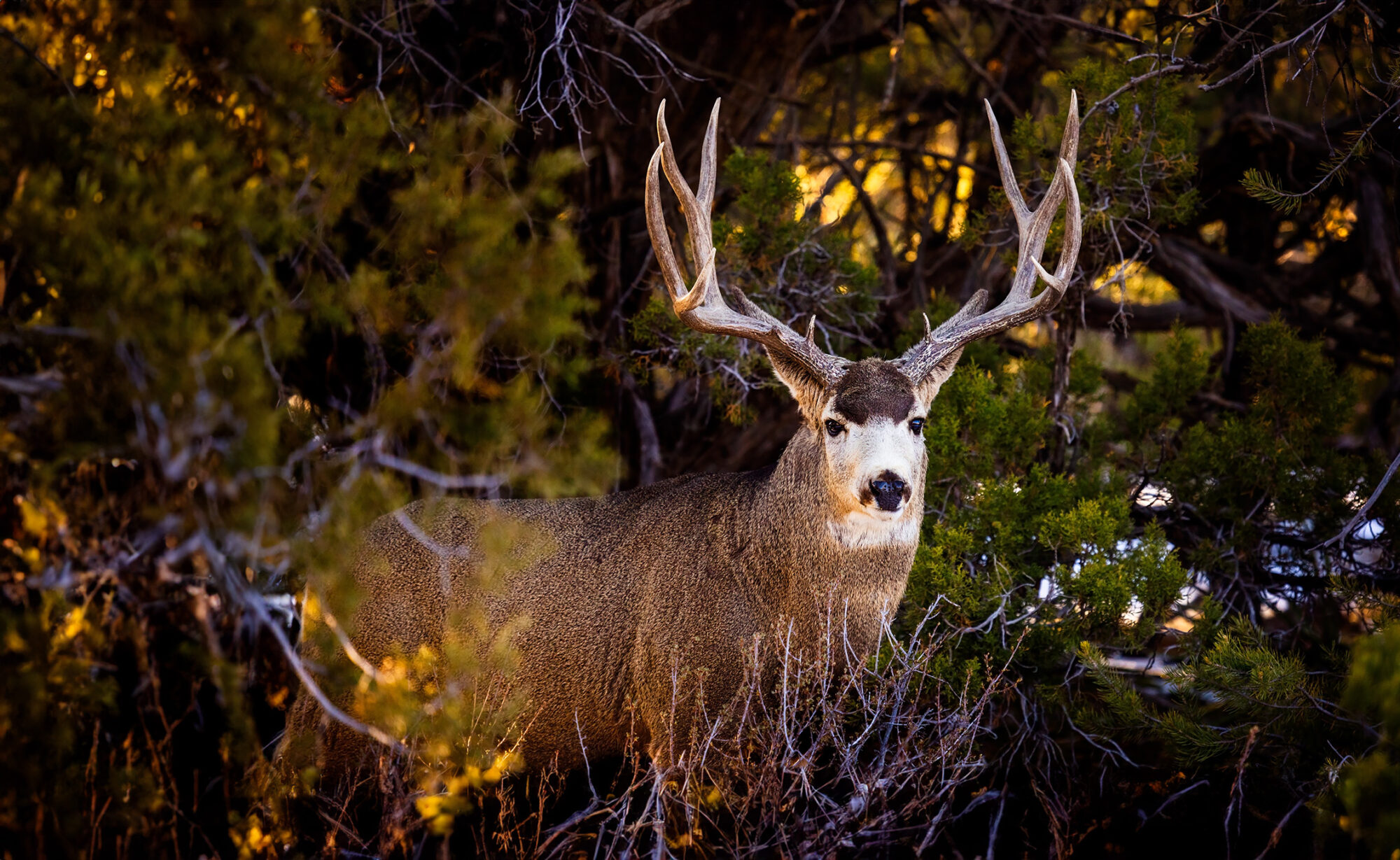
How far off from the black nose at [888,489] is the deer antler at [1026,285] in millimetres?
699

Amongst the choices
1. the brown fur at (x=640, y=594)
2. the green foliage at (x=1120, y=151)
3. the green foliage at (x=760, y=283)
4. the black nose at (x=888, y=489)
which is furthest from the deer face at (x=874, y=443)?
the green foliage at (x=1120, y=151)

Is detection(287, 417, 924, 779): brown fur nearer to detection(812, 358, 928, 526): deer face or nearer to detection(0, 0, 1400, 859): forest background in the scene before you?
detection(812, 358, 928, 526): deer face

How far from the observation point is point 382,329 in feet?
16.1

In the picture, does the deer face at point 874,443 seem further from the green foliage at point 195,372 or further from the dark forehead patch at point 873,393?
the green foliage at point 195,372

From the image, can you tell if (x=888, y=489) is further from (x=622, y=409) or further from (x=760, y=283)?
(x=622, y=409)

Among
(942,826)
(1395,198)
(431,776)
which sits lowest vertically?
(942,826)

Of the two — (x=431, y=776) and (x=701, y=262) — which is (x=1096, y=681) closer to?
(x=701, y=262)

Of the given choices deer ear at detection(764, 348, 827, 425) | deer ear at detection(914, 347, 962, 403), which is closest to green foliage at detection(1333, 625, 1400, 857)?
deer ear at detection(914, 347, 962, 403)

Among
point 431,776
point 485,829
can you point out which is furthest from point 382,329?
point 485,829

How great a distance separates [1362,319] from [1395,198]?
207 centimetres

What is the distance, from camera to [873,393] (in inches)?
192

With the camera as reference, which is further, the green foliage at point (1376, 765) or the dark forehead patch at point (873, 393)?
the dark forehead patch at point (873, 393)

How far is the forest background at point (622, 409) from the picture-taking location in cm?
375

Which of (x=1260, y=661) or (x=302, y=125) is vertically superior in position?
(x=302, y=125)
